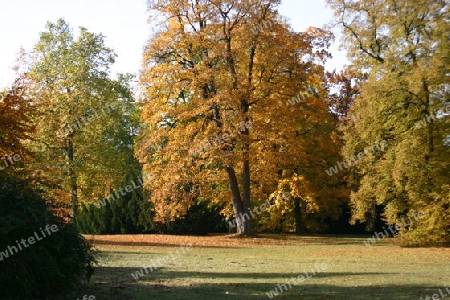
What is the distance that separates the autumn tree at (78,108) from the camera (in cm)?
3391

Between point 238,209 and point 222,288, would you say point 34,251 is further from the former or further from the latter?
point 238,209

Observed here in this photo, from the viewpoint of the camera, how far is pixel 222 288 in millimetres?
10875

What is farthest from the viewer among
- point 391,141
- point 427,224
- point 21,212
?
point 391,141

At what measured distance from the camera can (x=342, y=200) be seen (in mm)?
36719

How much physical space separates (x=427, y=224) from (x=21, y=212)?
65.1 ft

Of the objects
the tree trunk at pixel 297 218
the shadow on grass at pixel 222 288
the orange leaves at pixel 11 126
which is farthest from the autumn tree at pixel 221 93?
the shadow on grass at pixel 222 288

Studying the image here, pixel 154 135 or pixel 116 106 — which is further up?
pixel 116 106

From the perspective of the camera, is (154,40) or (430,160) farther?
(154,40)

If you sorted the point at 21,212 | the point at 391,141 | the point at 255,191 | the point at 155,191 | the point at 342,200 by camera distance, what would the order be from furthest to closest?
the point at 342,200 → the point at 255,191 → the point at 155,191 → the point at 391,141 → the point at 21,212

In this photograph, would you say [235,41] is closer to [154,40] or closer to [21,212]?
[154,40]

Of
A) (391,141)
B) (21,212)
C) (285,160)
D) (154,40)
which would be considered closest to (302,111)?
(285,160)

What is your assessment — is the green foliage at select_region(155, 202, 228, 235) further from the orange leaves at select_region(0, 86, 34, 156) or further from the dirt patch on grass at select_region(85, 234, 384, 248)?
the orange leaves at select_region(0, 86, 34, 156)

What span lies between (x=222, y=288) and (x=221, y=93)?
638 inches

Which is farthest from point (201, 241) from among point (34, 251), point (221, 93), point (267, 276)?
point (34, 251)
